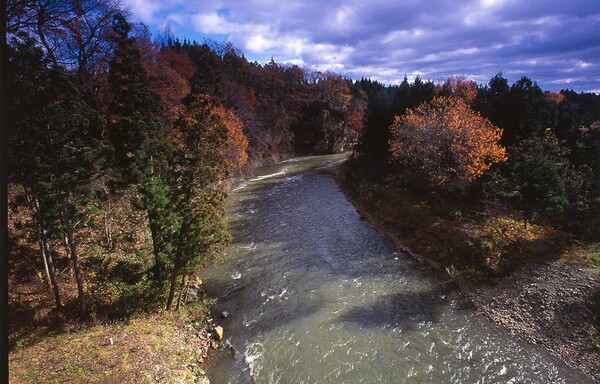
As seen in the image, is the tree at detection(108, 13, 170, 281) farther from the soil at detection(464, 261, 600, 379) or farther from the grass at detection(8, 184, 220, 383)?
the soil at detection(464, 261, 600, 379)

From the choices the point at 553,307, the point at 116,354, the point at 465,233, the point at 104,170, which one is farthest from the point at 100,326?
the point at 465,233

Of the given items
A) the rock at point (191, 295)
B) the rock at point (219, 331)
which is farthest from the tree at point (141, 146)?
the rock at point (219, 331)

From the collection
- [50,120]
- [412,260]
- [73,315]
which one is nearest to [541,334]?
[412,260]

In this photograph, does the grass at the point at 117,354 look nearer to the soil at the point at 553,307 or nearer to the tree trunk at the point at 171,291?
the tree trunk at the point at 171,291

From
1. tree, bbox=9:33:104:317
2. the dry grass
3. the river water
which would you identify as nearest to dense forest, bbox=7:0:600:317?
tree, bbox=9:33:104:317

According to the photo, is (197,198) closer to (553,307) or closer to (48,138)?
(48,138)
